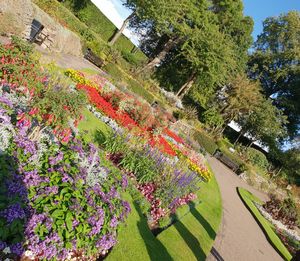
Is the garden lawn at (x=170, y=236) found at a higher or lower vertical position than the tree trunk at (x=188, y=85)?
lower

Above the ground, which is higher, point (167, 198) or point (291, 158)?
point (291, 158)

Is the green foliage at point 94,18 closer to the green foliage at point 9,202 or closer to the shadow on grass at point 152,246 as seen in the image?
the shadow on grass at point 152,246

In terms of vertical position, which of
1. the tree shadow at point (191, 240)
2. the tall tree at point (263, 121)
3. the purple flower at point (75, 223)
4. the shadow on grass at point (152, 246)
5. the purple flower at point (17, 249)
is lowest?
the purple flower at point (17, 249)

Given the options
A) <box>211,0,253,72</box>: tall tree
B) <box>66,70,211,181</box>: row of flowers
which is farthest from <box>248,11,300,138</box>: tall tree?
<box>66,70,211,181</box>: row of flowers

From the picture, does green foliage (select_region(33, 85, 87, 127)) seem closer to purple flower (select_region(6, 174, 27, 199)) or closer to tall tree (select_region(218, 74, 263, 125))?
purple flower (select_region(6, 174, 27, 199))

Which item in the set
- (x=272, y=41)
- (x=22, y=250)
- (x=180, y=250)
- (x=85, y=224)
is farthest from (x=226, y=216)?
(x=272, y=41)

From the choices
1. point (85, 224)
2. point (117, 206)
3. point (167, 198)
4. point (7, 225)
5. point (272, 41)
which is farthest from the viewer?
point (272, 41)

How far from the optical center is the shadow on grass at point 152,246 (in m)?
6.05

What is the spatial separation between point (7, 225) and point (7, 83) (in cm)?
438

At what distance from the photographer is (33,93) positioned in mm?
7418

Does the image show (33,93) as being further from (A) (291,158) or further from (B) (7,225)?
(A) (291,158)

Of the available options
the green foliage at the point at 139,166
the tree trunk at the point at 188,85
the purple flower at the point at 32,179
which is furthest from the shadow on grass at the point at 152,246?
the tree trunk at the point at 188,85

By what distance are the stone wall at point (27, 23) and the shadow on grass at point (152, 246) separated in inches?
408

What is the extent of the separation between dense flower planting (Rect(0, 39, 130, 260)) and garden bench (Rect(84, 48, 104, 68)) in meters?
16.9
